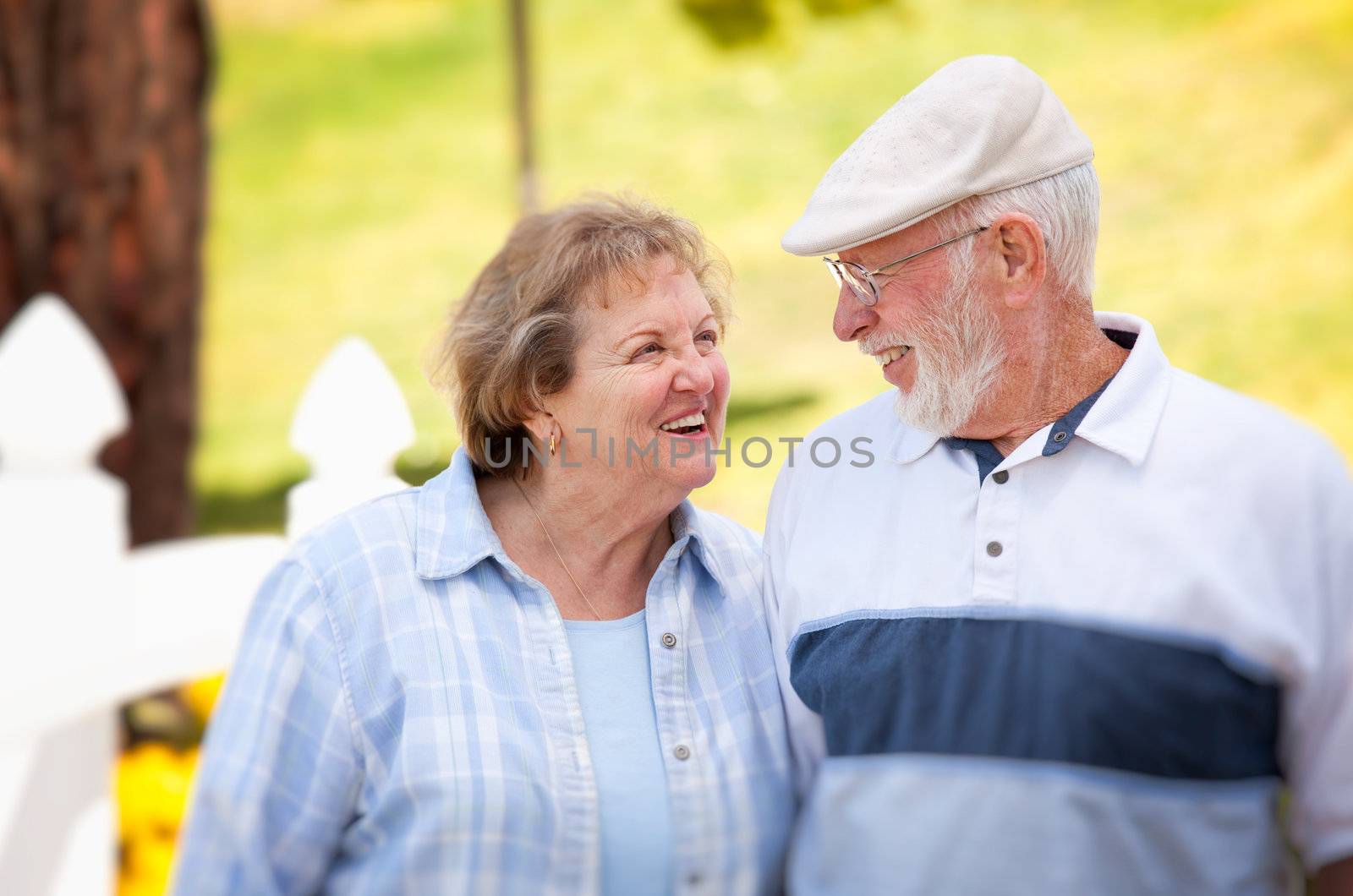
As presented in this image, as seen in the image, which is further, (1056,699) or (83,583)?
(83,583)

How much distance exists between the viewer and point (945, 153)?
1.80 m

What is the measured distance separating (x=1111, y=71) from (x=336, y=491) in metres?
6.51

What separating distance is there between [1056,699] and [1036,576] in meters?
0.17

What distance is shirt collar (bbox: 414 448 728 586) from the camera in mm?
1957

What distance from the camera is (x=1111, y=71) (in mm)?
7793

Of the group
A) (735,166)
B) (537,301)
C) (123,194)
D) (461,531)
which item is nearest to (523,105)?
(123,194)

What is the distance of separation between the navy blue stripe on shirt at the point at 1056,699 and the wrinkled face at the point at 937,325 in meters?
0.32

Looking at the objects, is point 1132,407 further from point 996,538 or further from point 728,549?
point 728,549

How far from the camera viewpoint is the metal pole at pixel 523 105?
4.42m

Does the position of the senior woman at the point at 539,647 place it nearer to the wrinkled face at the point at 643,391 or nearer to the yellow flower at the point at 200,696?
the wrinkled face at the point at 643,391

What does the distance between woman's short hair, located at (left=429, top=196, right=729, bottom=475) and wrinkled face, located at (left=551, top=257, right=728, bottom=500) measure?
0.02 metres

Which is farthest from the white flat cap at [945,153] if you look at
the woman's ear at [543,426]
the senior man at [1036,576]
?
the woman's ear at [543,426]

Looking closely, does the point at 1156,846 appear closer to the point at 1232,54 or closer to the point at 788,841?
the point at 788,841

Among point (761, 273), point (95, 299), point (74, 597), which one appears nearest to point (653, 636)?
point (74, 597)
